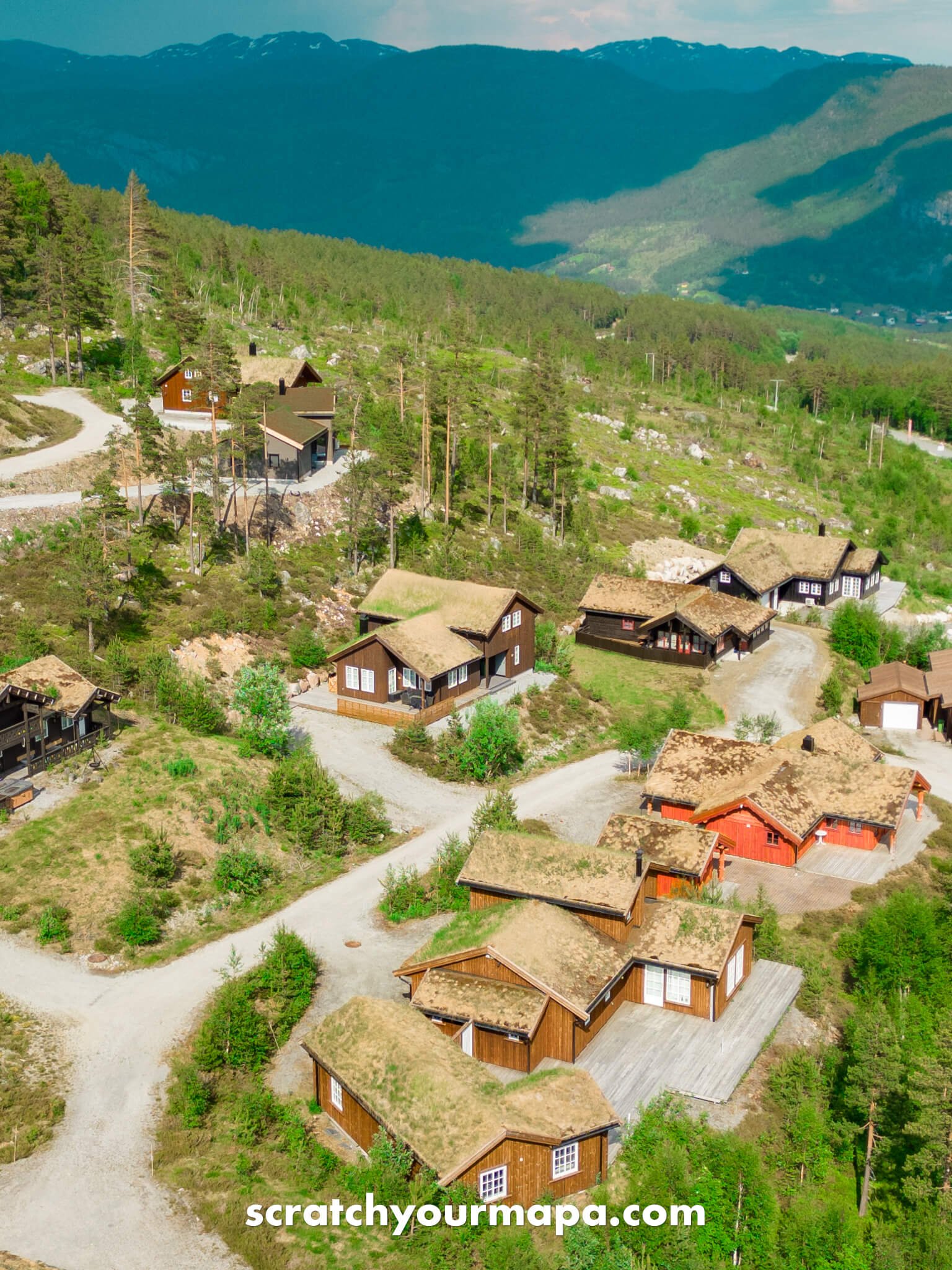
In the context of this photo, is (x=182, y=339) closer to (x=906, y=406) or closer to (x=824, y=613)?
(x=824, y=613)

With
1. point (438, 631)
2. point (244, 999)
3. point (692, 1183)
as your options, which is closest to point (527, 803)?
point (438, 631)

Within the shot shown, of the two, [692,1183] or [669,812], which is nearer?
[692,1183]

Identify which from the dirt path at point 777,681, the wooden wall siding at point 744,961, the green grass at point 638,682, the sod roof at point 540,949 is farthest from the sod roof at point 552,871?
the green grass at point 638,682

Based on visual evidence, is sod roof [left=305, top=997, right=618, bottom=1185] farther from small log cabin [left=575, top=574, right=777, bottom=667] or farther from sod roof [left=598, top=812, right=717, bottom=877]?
small log cabin [left=575, top=574, right=777, bottom=667]

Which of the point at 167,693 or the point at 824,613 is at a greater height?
the point at 167,693

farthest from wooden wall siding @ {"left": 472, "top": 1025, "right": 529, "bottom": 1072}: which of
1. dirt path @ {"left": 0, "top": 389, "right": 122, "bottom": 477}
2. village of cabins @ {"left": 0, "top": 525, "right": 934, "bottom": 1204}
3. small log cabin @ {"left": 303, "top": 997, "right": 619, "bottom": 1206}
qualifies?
dirt path @ {"left": 0, "top": 389, "right": 122, "bottom": 477}

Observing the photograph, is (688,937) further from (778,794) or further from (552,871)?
(778,794)
